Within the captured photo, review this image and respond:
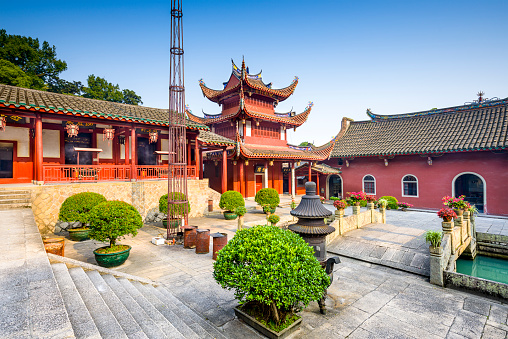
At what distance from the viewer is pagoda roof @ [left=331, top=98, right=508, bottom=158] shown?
15.9m

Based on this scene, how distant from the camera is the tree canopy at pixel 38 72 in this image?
22.5m

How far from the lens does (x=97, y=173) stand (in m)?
11.7

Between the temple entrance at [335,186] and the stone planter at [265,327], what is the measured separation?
20083 millimetres

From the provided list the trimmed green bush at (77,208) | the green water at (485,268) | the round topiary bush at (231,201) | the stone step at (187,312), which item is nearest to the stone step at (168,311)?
the stone step at (187,312)

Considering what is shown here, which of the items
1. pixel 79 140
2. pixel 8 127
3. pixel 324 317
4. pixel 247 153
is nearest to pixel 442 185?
pixel 247 153

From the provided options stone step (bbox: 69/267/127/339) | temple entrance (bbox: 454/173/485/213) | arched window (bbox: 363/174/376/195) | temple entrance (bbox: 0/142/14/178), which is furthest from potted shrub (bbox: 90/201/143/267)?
temple entrance (bbox: 454/173/485/213)

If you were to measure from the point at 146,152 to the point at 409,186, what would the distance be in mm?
18877

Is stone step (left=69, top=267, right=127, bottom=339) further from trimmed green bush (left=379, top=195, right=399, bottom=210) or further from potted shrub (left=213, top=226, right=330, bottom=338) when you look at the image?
trimmed green bush (left=379, top=195, right=399, bottom=210)

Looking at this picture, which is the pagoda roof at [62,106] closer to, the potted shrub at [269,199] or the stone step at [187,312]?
the potted shrub at [269,199]

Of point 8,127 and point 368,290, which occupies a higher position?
point 8,127

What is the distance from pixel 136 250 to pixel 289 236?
5990 millimetres

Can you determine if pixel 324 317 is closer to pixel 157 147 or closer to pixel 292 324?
pixel 292 324

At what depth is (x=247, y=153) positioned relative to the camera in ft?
55.3

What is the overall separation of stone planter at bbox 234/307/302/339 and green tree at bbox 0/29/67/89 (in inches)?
1283
